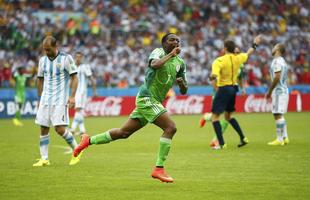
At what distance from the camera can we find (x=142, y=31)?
3703 cm

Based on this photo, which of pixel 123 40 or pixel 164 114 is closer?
pixel 164 114

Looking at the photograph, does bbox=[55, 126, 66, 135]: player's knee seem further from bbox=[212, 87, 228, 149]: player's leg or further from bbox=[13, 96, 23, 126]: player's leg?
bbox=[13, 96, 23, 126]: player's leg

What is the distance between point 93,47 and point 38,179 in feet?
78.7

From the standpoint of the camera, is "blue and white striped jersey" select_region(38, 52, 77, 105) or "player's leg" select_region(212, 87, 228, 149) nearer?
"blue and white striped jersey" select_region(38, 52, 77, 105)

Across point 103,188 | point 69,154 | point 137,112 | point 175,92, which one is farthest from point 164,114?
point 175,92

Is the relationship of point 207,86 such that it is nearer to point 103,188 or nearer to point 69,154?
point 69,154

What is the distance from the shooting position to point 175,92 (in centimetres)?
3362

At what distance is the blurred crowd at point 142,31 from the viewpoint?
1313 inches

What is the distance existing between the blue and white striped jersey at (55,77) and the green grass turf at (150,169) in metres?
1.26

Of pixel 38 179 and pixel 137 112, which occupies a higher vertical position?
pixel 137 112

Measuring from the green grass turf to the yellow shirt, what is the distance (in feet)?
5.39

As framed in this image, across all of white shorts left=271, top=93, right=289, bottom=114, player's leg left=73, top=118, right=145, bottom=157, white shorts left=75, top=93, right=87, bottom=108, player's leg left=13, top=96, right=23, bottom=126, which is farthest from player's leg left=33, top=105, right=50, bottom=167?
player's leg left=13, top=96, right=23, bottom=126

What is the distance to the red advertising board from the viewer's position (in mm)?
31594

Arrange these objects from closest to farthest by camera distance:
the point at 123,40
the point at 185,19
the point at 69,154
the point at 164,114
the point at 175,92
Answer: the point at 164,114 → the point at 69,154 → the point at 175,92 → the point at 123,40 → the point at 185,19
